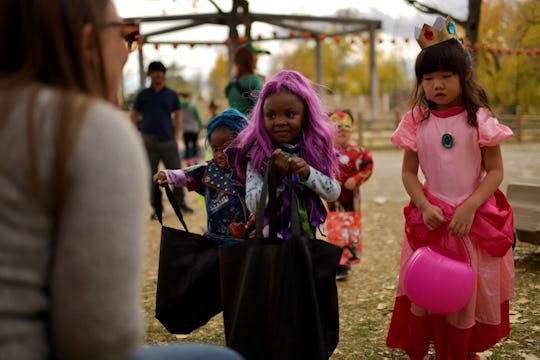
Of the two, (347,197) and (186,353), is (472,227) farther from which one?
(347,197)

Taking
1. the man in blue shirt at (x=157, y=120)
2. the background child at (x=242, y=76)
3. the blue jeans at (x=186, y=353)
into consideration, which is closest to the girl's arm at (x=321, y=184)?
the blue jeans at (x=186, y=353)

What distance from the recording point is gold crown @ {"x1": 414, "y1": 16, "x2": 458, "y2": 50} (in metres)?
2.79

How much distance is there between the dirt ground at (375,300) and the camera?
333cm

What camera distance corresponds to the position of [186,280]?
8.91 feet

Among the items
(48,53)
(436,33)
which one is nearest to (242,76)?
(436,33)

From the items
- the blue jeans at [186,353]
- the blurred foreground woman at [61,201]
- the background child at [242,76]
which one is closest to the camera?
the blurred foreground woman at [61,201]

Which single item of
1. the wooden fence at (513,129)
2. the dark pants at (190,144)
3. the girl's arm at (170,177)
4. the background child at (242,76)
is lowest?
the wooden fence at (513,129)

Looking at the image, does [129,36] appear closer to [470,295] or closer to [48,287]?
[48,287]

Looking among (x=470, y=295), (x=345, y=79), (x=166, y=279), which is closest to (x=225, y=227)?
(x=166, y=279)

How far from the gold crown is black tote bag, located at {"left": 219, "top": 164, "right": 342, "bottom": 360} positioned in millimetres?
1189

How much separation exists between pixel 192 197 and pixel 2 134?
895 centimetres

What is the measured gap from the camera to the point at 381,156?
15969 mm

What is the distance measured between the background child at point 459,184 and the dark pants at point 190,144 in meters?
8.20

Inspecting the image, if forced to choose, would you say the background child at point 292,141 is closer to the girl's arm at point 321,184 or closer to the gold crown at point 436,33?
the girl's arm at point 321,184
